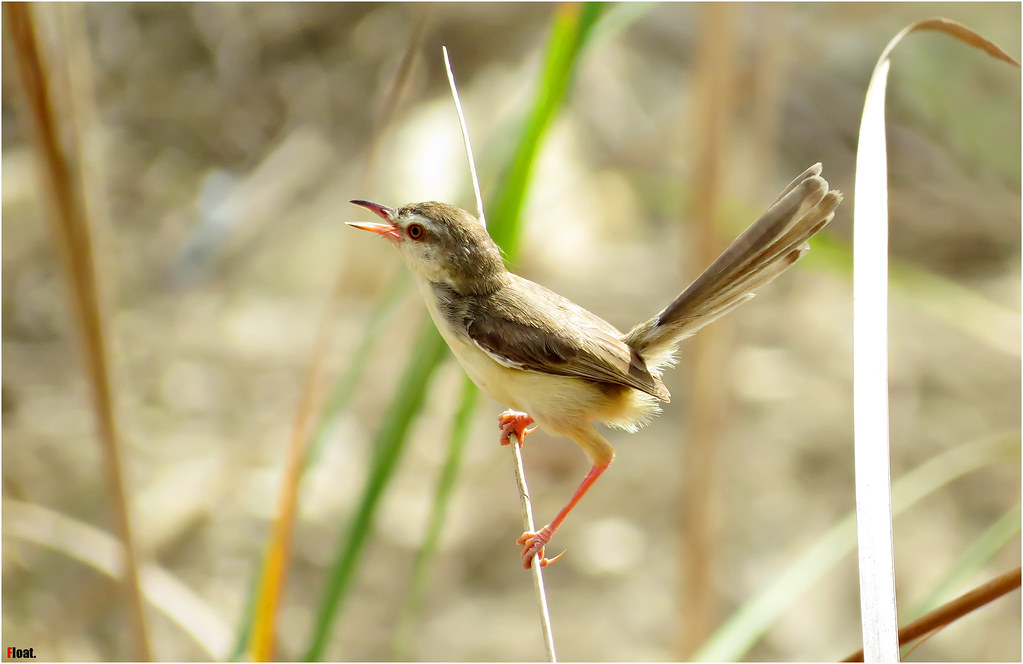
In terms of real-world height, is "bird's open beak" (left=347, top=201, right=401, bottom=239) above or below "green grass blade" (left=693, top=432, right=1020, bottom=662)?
above

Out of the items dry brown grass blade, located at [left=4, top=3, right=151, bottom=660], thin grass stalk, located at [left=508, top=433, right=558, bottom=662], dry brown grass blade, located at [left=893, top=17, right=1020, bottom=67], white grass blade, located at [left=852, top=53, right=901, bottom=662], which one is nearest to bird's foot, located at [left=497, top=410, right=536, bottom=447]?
thin grass stalk, located at [left=508, top=433, right=558, bottom=662]

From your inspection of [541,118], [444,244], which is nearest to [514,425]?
[444,244]

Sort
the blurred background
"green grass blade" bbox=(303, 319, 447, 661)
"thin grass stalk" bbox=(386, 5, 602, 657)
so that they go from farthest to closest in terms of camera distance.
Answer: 1. the blurred background
2. "green grass blade" bbox=(303, 319, 447, 661)
3. "thin grass stalk" bbox=(386, 5, 602, 657)

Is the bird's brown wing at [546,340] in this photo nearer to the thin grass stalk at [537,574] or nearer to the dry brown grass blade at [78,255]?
the thin grass stalk at [537,574]

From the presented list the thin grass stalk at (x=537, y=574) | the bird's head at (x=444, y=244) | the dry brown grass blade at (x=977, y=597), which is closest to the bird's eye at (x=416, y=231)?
the bird's head at (x=444, y=244)

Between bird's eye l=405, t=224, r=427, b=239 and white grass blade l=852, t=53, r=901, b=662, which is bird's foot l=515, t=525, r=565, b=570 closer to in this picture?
bird's eye l=405, t=224, r=427, b=239

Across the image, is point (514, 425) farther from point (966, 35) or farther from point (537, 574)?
point (966, 35)

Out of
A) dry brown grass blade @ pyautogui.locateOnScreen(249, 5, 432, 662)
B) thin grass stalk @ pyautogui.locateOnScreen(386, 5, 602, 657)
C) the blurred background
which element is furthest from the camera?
the blurred background

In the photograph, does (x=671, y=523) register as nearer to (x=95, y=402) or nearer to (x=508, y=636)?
(x=508, y=636)

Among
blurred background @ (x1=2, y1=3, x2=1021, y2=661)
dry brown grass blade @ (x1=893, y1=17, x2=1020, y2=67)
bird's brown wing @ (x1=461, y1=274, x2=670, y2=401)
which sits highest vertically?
blurred background @ (x1=2, y1=3, x2=1021, y2=661)
